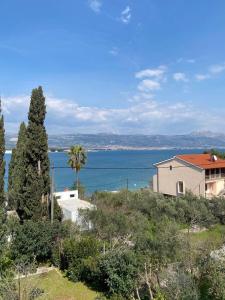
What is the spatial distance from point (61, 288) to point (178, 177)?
2799 cm

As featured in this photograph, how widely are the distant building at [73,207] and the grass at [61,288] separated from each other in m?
6.66

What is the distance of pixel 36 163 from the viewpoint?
87.0 ft

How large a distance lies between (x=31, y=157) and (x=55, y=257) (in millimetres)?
7488

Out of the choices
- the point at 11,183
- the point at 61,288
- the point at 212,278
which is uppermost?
the point at 11,183

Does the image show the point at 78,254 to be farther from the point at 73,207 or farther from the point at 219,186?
the point at 219,186

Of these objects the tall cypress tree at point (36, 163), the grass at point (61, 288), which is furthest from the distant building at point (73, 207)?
the grass at point (61, 288)

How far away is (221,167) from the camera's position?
45.2m

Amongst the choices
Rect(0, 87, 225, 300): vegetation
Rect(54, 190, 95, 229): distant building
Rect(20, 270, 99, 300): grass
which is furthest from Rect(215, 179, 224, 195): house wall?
Rect(20, 270, 99, 300): grass

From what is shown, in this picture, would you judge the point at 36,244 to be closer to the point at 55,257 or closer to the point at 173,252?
the point at 55,257

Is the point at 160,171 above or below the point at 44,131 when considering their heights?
below

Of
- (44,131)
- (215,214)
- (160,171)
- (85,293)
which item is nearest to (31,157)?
(44,131)

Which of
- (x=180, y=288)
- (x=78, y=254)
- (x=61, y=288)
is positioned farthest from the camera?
(x=78, y=254)

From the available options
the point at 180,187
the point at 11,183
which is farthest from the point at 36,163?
the point at 180,187

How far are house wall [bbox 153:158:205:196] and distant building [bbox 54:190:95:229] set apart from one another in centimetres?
1373
